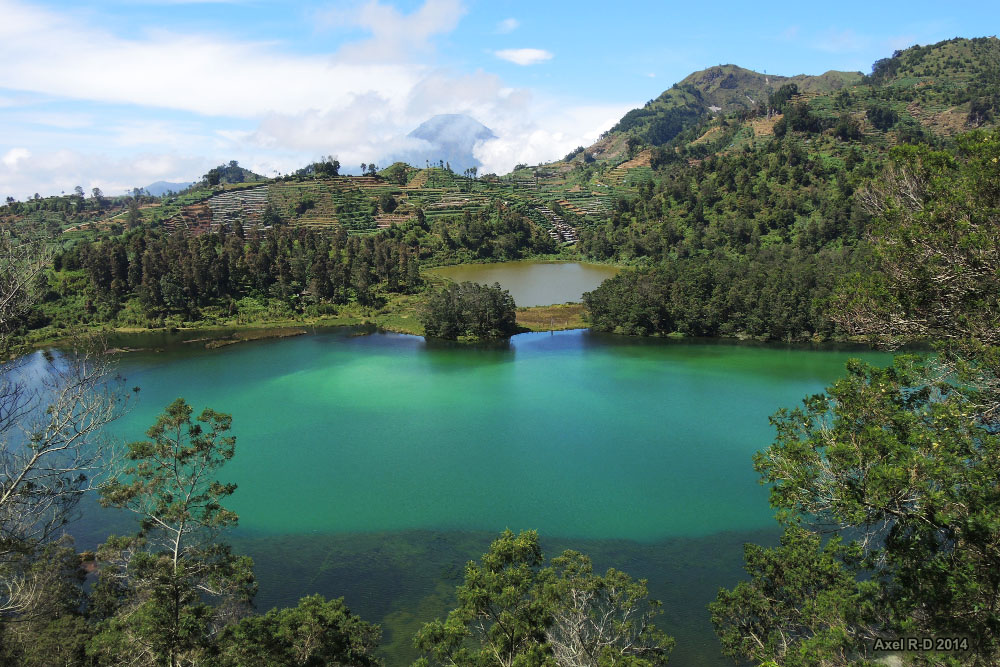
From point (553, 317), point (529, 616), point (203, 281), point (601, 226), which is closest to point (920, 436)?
point (529, 616)

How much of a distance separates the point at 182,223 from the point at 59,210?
24661mm

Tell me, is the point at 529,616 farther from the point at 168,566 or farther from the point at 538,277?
the point at 538,277

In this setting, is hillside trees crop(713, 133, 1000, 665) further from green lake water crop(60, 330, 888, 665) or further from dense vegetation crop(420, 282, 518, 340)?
dense vegetation crop(420, 282, 518, 340)

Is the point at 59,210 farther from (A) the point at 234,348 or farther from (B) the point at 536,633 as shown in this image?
(B) the point at 536,633

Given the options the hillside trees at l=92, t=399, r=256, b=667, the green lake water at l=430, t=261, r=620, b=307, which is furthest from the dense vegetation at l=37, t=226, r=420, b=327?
the hillside trees at l=92, t=399, r=256, b=667

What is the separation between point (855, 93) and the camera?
110m

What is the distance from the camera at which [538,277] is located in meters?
77.6

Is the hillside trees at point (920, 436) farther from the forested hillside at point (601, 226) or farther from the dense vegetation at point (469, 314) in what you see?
the dense vegetation at point (469, 314)

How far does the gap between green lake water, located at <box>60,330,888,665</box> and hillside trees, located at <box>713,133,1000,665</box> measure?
6641 millimetres

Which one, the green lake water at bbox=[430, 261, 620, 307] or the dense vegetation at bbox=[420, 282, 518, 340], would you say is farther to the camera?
A: the green lake water at bbox=[430, 261, 620, 307]

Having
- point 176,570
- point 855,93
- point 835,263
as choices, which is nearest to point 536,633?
point 176,570

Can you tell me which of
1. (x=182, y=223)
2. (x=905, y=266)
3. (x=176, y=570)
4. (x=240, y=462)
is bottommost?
(x=240, y=462)

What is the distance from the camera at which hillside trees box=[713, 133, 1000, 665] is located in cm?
850

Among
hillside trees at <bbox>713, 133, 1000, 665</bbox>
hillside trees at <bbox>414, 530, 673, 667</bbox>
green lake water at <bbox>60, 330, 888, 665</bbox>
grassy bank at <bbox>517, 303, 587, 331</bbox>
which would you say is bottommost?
green lake water at <bbox>60, 330, 888, 665</bbox>
